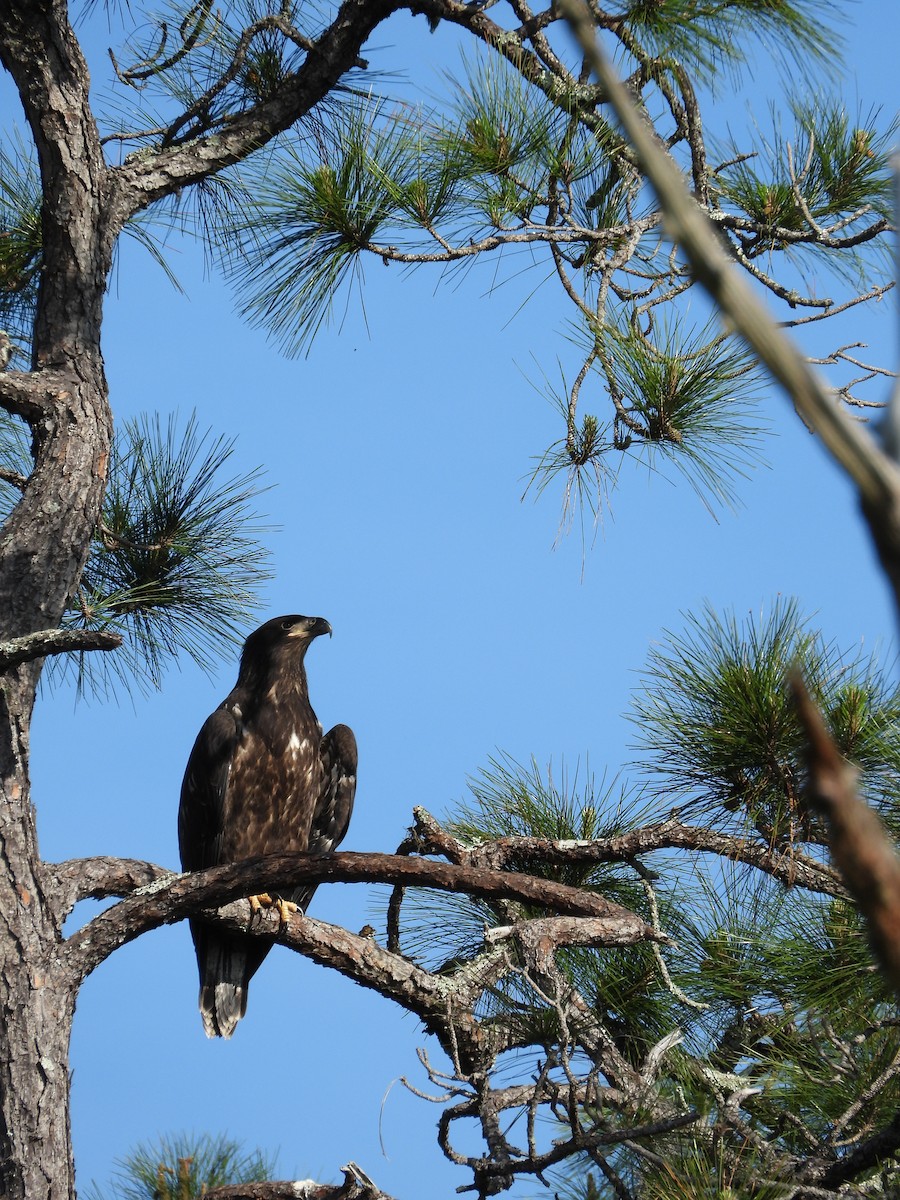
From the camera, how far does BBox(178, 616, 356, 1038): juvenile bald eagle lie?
11.8 ft

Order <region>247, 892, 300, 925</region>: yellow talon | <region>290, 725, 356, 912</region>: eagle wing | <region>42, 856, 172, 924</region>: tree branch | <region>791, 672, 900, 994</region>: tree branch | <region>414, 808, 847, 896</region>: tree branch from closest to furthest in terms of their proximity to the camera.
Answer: <region>791, 672, 900, 994</region>: tree branch < <region>42, 856, 172, 924</region>: tree branch < <region>414, 808, 847, 896</region>: tree branch < <region>247, 892, 300, 925</region>: yellow talon < <region>290, 725, 356, 912</region>: eagle wing

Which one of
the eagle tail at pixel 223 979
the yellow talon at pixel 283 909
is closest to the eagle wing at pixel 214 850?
the eagle tail at pixel 223 979

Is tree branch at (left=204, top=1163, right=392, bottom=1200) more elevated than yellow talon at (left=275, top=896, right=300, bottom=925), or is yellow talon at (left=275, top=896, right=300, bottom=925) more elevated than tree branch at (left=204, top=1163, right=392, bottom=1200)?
yellow talon at (left=275, top=896, right=300, bottom=925)

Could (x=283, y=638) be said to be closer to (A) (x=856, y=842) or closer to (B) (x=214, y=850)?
(B) (x=214, y=850)

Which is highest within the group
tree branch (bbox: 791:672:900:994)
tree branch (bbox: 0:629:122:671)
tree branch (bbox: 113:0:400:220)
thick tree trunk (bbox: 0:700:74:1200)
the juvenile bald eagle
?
tree branch (bbox: 113:0:400:220)

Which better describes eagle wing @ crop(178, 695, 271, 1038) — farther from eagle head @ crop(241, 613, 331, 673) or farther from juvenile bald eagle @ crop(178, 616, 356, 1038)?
eagle head @ crop(241, 613, 331, 673)

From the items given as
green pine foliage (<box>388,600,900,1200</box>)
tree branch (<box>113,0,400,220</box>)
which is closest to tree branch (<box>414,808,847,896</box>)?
green pine foliage (<box>388,600,900,1200</box>)

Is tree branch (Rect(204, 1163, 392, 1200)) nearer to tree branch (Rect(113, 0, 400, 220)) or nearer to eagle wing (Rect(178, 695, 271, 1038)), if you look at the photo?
eagle wing (Rect(178, 695, 271, 1038))

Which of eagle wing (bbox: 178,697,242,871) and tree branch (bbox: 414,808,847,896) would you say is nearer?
tree branch (bbox: 414,808,847,896)

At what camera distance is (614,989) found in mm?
3109

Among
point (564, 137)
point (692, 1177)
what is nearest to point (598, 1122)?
point (692, 1177)

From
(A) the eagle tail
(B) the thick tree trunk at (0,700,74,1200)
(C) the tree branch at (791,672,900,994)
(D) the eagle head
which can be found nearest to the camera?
(C) the tree branch at (791,672,900,994)

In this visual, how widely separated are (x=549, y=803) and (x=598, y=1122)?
1.37 metres

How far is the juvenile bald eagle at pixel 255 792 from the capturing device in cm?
361
